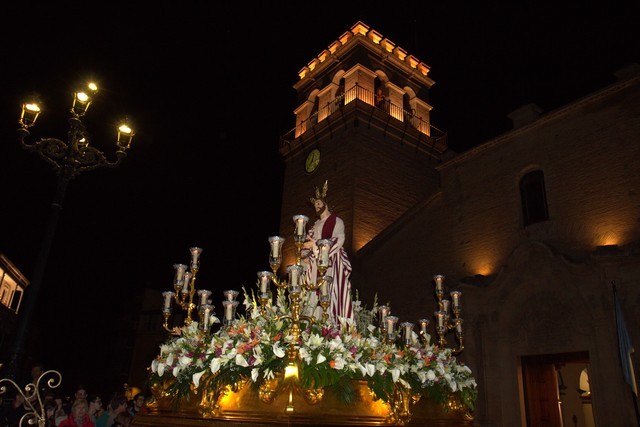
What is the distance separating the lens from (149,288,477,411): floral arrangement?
177 inches

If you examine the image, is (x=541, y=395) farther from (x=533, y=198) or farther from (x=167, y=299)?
(x=167, y=299)

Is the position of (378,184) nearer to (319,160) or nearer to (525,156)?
(319,160)

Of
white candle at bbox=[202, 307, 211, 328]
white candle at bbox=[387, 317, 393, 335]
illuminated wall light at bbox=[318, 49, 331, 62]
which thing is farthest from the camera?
illuminated wall light at bbox=[318, 49, 331, 62]

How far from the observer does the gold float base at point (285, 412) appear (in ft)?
13.8

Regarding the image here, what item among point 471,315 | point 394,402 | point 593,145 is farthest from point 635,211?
point 394,402

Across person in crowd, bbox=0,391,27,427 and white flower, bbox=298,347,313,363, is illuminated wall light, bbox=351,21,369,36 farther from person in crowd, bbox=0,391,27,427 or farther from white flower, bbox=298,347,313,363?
white flower, bbox=298,347,313,363

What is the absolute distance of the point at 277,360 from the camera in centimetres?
452

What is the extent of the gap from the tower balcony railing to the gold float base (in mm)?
18794

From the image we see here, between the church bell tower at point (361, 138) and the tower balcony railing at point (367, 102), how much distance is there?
0.05 metres

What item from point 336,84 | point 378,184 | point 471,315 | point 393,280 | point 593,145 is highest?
point 336,84

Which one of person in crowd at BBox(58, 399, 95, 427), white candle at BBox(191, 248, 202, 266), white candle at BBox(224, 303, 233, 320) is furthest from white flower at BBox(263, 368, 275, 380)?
person in crowd at BBox(58, 399, 95, 427)

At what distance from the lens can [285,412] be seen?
4152 millimetres

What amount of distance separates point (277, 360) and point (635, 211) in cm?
1181

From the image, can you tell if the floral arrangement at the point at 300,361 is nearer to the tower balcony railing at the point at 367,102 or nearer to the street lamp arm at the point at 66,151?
the street lamp arm at the point at 66,151
